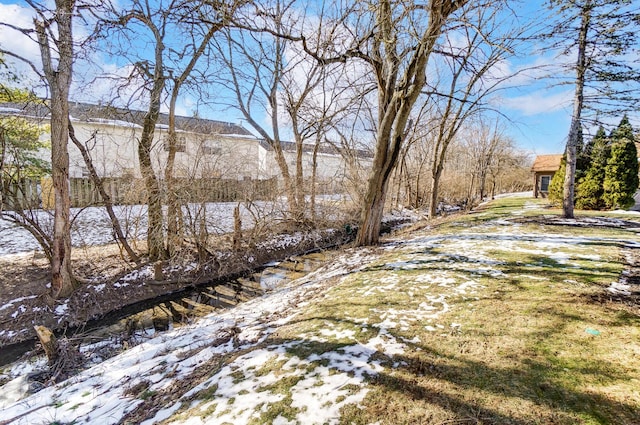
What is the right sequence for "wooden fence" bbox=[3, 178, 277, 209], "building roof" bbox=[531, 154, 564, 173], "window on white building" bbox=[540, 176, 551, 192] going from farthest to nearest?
1. "window on white building" bbox=[540, 176, 551, 192]
2. "building roof" bbox=[531, 154, 564, 173]
3. "wooden fence" bbox=[3, 178, 277, 209]

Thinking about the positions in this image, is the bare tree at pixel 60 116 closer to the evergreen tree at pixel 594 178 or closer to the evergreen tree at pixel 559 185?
the evergreen tree at pixel 594 178

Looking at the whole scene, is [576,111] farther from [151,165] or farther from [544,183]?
[544,183]

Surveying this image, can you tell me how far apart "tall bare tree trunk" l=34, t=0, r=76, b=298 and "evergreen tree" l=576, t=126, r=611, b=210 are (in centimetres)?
1712

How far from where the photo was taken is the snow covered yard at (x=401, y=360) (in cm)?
206

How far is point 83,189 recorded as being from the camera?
1409 cm

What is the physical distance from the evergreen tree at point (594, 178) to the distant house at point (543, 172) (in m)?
8.89

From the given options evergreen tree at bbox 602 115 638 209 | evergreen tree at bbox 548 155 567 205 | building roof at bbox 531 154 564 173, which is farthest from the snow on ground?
building roof at bbox 531 154 564 173

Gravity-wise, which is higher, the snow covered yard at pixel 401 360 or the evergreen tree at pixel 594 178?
the evergreen tree at pixel 594 178

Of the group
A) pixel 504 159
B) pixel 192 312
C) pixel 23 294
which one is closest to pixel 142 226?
pixel 23 294

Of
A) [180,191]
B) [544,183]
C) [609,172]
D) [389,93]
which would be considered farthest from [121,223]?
[544,183]

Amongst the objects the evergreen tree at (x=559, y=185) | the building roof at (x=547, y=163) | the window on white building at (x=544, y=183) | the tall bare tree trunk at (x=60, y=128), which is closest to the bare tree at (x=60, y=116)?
the tall bare tree trunk at (x=60, y=128)

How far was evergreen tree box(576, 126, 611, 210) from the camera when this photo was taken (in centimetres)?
1188

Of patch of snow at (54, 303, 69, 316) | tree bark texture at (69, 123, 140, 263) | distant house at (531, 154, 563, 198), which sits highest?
distant house at (531, 154, 563, 198)

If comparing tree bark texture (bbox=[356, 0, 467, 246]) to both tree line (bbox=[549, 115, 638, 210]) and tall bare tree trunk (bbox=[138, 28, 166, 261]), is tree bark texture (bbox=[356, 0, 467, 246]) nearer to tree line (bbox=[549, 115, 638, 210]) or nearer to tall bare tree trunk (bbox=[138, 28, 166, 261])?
tall bare tree trunk (bbox=[138, 28, 166, 261])
